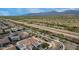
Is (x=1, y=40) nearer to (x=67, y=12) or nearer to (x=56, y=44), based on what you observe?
(x=56, y=44)

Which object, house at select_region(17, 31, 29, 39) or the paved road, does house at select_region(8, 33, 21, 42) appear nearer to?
house at select_region(17, 31, 29, 39)

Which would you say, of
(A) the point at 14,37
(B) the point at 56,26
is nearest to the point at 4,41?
(A) the point at 14,37

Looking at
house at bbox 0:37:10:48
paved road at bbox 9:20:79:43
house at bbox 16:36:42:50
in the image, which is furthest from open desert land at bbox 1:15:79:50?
house at bbox 0:37:10:48

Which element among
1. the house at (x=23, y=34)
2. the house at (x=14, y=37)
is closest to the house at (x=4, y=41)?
the house at (x=14, y=37)

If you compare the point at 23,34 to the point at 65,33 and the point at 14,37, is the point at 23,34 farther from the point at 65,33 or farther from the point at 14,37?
the point at 65,33

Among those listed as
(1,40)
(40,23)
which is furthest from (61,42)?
(1,40)
